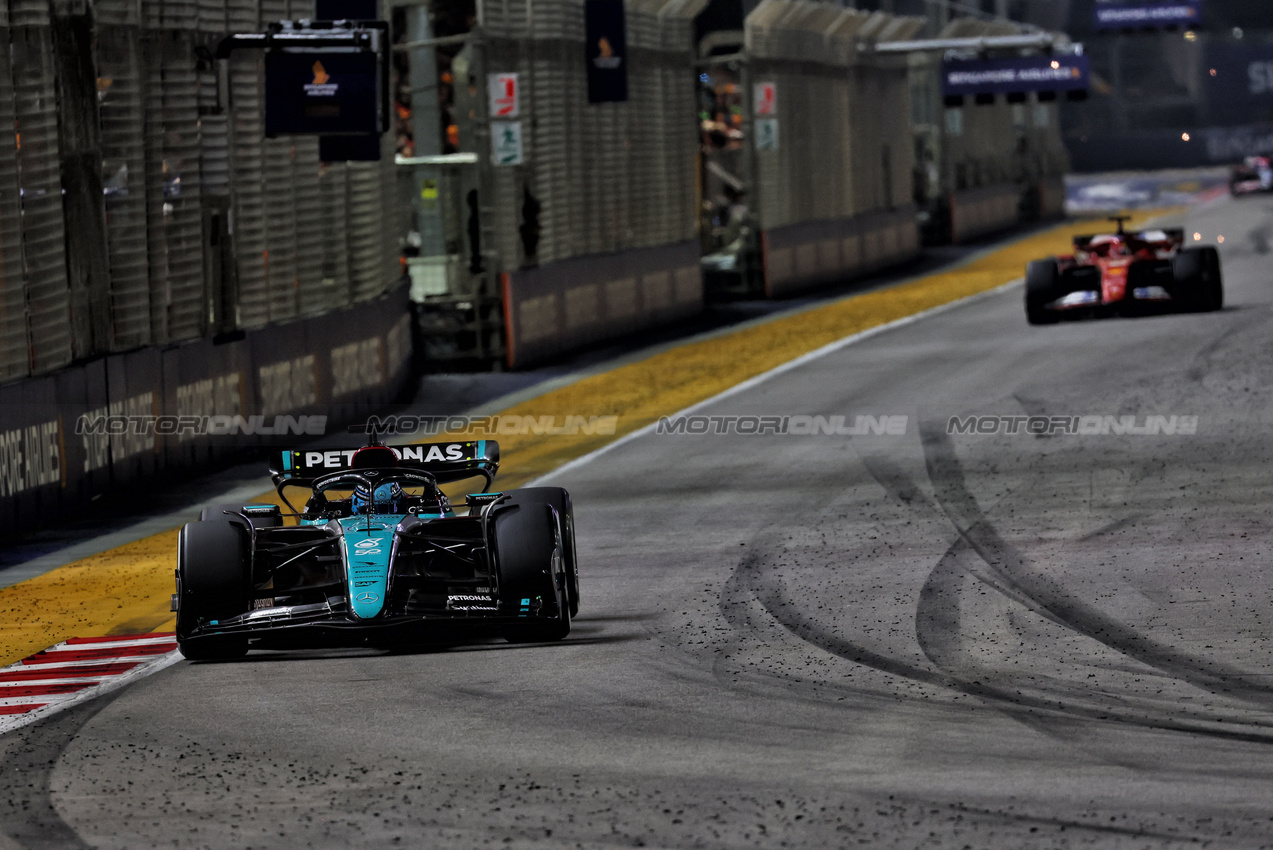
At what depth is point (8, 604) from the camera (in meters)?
13.6

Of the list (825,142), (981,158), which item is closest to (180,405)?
(825,142)

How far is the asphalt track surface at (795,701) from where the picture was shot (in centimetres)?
753

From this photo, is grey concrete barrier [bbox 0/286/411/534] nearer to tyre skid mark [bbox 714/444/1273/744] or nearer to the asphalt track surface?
the asphalt track surface

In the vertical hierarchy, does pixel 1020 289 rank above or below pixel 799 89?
below

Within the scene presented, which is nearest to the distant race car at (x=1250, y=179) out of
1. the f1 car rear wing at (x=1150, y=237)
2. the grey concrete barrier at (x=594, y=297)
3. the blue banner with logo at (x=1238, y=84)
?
the blue banner with logo at (x=1238, y=84)

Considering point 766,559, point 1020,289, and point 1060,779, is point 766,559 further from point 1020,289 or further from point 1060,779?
point 1020,289

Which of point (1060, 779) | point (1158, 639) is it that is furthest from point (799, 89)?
point (1060, 779)

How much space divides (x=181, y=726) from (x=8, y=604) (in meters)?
4.71

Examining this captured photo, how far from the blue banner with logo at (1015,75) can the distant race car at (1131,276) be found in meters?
19.2

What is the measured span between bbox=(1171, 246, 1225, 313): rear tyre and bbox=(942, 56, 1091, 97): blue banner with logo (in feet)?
63.6

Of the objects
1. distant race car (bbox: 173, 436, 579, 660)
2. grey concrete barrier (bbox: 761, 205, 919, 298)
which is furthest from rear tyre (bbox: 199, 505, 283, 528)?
grey concrete barrier (bbox: 761, 205, 919, 298)

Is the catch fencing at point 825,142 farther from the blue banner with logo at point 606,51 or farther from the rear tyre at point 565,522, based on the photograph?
the rear tyre at point 565,522

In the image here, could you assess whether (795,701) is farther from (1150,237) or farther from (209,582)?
(1150,237)
